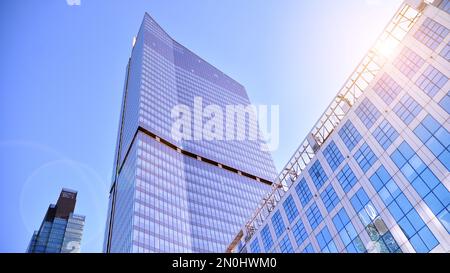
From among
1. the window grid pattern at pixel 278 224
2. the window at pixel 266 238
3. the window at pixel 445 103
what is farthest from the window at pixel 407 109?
the window at pixel 266 238

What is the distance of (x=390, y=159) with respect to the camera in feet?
119

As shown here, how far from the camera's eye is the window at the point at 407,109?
117 feet

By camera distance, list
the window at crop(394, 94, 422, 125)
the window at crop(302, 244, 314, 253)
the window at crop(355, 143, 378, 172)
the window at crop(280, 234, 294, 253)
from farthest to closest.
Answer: the window at crop(280, 234, 294, 253)
the window at crop(302, 244, 314, 253)
the window at crop(355, 143, 378, 172)
the window at crop(394, 94, 422, 125)

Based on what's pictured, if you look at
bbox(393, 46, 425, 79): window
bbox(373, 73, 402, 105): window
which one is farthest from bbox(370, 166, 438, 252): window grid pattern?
bbox(393, 46, 425, 79): window

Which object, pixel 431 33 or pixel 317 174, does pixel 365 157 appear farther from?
pixel 431 33

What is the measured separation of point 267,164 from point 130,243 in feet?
308

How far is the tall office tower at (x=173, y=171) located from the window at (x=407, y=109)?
231 feet

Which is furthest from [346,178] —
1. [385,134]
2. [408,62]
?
[408,62]

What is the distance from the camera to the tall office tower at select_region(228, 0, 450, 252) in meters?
31.2

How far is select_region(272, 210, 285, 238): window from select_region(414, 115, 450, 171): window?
83.1ft

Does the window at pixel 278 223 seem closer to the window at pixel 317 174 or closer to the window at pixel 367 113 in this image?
the window at pixel 317 174

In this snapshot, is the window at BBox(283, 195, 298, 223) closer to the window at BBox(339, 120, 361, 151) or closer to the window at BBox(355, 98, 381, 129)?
the window at BBox(339, 120, 361, 151)
